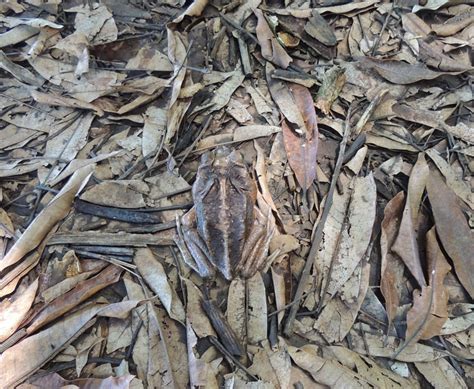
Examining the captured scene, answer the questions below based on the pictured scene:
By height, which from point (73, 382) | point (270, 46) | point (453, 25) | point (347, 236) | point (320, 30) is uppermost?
point (453, 25)

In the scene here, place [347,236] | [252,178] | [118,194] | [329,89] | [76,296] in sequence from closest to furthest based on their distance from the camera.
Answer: [76,296] → [347,236] → [118,194] → [252,178] → [329,89]

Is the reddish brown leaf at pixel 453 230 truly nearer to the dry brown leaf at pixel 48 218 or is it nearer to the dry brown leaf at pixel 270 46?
the dry brown leaf at pixel 270 46

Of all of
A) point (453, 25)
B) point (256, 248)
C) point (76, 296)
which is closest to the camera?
point (76, 296)

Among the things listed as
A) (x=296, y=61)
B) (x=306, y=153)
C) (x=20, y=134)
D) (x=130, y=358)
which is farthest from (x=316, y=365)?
(x=20, y=134)

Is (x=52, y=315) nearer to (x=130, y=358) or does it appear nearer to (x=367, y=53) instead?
(x=130, y=358)

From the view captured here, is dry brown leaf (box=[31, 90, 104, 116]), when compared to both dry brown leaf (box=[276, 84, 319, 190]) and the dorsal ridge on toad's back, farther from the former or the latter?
dry brown leaf (box=[276, 84, 319, 190])

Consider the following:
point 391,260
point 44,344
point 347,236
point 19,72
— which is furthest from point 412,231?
point 19,72

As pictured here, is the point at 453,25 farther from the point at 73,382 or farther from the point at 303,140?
the point at 73,382

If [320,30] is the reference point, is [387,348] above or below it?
below
